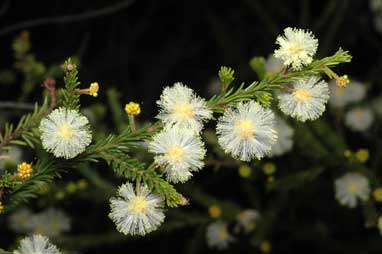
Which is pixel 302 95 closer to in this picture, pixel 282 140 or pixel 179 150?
pixel 179 150

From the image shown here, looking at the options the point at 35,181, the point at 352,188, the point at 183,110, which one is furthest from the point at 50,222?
the point at 183,110

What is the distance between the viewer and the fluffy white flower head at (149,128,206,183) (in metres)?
1.18

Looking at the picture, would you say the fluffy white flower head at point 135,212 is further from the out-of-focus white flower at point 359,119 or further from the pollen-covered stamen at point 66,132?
the out-of-focus white flower at point 359,119

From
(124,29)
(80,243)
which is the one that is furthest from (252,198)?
(124,29)

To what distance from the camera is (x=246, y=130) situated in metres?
1.21

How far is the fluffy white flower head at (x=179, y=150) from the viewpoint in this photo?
1183 millimetres

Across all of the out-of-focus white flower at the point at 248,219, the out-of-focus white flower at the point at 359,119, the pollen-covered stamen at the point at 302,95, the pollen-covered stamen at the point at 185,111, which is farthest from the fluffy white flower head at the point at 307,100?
the out-of-focus white flower at the point at 359,119

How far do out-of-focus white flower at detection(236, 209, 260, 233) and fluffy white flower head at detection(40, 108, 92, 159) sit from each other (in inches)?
43.5

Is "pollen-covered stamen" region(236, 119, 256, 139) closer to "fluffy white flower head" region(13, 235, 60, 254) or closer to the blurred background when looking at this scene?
"fluffy white flower head" region(13, 235, 60, 254)

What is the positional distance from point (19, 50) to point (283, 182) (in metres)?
1.20

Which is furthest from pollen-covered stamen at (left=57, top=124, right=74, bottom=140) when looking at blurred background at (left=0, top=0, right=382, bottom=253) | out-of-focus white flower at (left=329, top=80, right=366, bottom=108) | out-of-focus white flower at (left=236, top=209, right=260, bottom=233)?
out-of-focus white flower at (left=329, top=80, right=366, bottom=108)

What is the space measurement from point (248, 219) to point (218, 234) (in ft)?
0.62

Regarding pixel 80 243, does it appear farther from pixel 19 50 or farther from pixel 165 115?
pixel 165 115

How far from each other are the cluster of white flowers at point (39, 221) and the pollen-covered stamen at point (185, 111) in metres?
1.34
